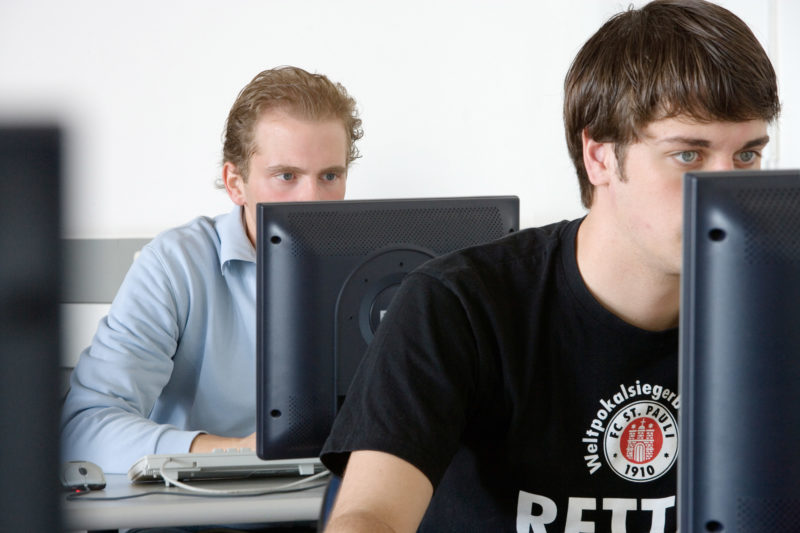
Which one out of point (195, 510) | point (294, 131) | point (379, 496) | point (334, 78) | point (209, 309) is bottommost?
point (195, 510)

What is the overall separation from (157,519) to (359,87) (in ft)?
5.81

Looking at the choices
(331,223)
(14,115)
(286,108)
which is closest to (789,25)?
(286,108)

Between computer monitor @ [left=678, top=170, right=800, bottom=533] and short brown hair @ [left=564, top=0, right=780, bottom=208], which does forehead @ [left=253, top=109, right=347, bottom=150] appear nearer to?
short brown hair @ [left=564, top=0, right=780, bottom=208]

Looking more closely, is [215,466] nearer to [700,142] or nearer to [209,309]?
[209,309]

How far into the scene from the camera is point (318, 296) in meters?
1.19

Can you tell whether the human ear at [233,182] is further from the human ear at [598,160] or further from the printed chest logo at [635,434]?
the printed chest logo at [635,434]

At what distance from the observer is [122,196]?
9.18ft

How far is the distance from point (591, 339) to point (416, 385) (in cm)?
23

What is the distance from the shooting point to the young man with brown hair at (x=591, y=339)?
1038 millimetres

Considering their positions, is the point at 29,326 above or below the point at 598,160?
below

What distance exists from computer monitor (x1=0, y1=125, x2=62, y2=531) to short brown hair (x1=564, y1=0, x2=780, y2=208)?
901mm

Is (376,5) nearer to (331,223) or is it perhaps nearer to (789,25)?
(789,25)

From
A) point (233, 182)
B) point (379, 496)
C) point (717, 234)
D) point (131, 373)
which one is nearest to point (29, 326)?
point (717, 234)

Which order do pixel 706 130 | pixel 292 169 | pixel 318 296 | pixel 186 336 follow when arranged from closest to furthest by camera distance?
pixel 706 130, pixel 318 296, pixel 186 336, pixel 292 169
